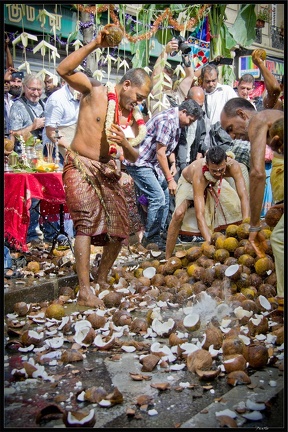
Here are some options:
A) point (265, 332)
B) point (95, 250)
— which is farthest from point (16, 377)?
point (95, 250)

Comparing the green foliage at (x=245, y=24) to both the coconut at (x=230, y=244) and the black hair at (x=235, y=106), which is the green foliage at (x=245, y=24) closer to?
the black hair at (x=235, y=106)

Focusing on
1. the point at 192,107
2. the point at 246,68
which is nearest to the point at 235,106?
the point at 192,107

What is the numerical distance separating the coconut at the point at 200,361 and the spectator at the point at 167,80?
10.2 ft

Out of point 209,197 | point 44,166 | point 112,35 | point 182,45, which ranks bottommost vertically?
point 209,197

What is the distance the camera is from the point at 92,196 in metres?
4.62

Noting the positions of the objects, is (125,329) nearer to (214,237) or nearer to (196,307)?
(196,307)

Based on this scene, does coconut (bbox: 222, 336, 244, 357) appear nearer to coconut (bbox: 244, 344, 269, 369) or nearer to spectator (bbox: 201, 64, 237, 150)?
coconut (bbox: 244, 344, 269, 369)

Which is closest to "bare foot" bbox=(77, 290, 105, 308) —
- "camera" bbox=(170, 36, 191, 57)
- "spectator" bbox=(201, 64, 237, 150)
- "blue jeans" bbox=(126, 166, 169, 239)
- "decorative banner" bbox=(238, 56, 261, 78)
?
"blue jeans" bbox=(126, 166, 169, 239)

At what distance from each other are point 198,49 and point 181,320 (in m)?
4.31

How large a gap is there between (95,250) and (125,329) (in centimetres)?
242

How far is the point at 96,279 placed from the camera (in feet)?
16.6

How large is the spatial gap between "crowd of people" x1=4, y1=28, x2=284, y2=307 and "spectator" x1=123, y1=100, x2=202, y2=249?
0.01m

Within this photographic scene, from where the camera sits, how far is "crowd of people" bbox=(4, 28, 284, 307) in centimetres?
413

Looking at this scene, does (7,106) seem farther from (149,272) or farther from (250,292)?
(250,292)
